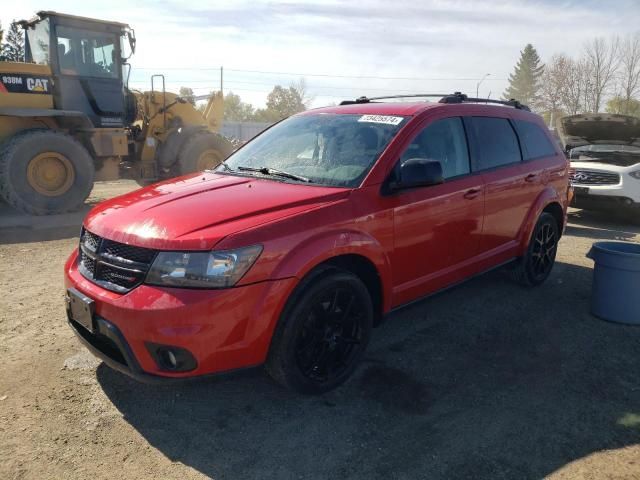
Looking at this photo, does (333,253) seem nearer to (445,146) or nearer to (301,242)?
(301,242)

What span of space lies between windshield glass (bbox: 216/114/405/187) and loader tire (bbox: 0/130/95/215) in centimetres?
602

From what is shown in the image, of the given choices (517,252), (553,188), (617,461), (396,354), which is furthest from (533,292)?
(617,461)

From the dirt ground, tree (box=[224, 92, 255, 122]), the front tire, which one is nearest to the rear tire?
the dirt ground

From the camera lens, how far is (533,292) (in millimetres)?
5285

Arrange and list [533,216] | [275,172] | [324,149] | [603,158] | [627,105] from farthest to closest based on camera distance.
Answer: [627,105] < [603,158] < [533,216] < [324,149] < [275,172]

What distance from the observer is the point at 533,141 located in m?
5.20

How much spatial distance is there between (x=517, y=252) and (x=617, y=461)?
100 inches

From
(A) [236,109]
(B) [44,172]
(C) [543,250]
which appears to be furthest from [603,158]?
(A) [236,109]

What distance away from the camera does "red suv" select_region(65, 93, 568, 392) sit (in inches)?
104

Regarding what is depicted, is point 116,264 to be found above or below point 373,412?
above

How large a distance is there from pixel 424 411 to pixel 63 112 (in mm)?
8606

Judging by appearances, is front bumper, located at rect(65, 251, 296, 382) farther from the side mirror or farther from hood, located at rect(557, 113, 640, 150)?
hood, located at rect(557, 113, 640, 150)

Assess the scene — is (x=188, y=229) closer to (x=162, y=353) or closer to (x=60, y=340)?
(x=162, y=353)

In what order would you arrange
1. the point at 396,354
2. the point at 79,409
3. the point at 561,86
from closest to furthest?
1. the point at 79,409
2. the point at 396,354
3. the point at 561,86
